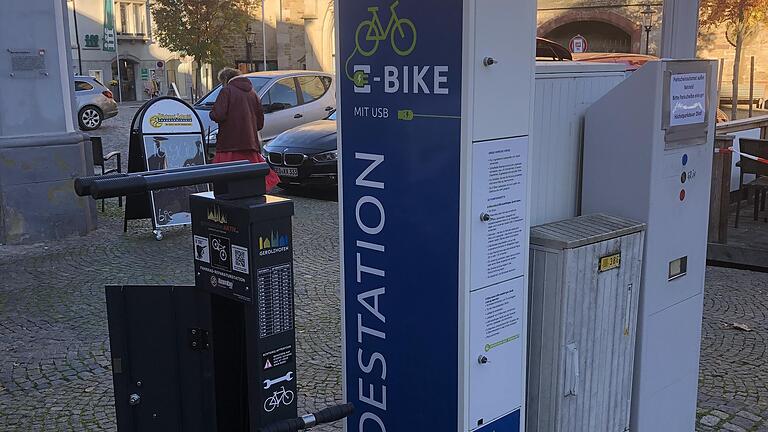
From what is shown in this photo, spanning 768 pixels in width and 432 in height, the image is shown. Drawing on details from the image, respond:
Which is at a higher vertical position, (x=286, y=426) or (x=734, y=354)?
(x=286, y=426)

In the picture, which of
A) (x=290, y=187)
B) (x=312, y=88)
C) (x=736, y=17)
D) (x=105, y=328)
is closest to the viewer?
(x=105, y=328)

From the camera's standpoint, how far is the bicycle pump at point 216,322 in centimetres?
209

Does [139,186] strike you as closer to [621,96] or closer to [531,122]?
[531,122]

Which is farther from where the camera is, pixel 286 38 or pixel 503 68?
pixel 286 38

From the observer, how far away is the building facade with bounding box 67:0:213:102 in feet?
149

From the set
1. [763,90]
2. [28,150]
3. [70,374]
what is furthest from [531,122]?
[763,90]

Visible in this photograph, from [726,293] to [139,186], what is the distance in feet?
19.3

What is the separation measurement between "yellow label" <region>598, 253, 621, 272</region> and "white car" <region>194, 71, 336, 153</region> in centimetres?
1144

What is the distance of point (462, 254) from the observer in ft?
8.52

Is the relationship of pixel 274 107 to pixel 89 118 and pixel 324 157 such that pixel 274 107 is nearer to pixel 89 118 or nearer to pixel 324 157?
pixel 324 157

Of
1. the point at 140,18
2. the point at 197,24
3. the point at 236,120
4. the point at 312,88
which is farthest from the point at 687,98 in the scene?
the point at 140,18

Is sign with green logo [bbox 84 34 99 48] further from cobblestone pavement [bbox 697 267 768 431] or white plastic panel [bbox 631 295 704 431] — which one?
white plastic panel [bbox 631 295 704 431]

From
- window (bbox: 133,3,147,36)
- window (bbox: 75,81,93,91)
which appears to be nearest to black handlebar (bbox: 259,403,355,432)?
window (bbox: 75,81,93,91)

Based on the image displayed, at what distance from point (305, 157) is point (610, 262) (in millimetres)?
7997
